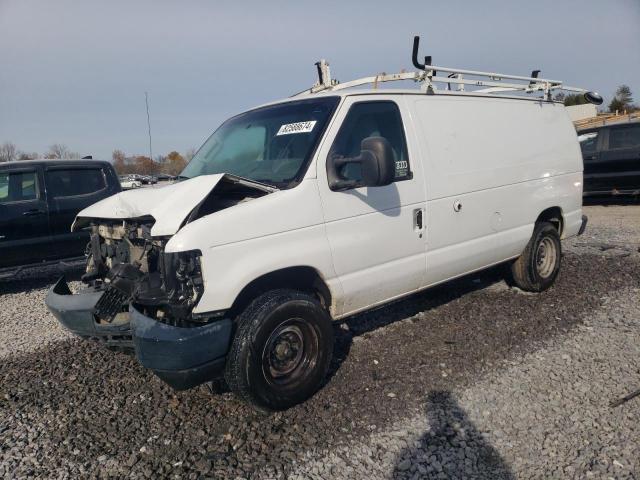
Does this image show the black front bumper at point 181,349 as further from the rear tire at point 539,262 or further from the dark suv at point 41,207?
the dark suv at point 41,207

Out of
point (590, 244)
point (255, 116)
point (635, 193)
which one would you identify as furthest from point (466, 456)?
point (635, 193)

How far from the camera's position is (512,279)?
5.61 meters

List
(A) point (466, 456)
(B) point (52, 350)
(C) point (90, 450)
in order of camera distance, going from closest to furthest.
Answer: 1. (A) point (466, 456)
2. (C) point (90, 450)
3. (B) point (52, 350)

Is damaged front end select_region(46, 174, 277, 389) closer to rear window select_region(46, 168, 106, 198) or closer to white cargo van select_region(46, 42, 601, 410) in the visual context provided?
Result: white cargo van select_region(46, 42, 601, 410)

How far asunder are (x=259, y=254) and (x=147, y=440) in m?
1.37

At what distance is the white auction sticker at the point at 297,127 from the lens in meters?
3.60

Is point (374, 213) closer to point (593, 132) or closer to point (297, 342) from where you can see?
point (297, 342)

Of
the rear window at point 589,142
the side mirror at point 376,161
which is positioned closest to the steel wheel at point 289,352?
the side mirror at point 376,161

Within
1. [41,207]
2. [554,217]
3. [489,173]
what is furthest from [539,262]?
[41,207]

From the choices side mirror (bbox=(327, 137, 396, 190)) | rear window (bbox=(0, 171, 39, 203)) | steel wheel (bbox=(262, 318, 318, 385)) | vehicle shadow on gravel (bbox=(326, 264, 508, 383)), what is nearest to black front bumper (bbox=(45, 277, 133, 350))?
steel wheel (bbox=(262, 318, 318, 385))

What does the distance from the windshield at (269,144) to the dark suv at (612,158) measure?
1072 cm

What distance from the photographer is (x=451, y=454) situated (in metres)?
2.72

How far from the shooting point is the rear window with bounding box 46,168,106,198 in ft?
23.4

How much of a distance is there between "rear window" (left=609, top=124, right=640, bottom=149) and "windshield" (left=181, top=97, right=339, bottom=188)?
10.9 metres
